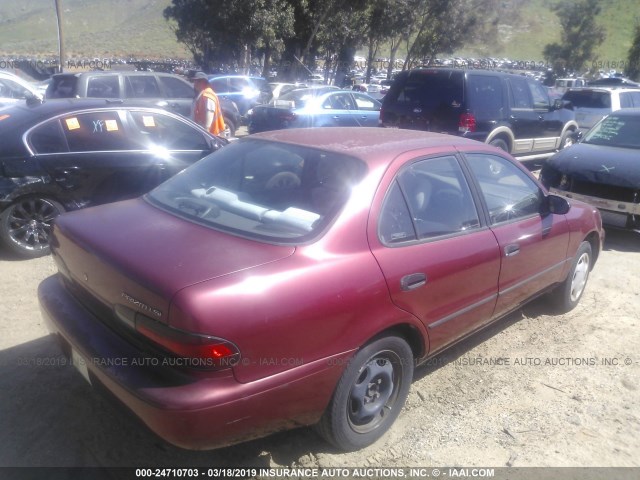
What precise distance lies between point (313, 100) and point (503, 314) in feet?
28.8

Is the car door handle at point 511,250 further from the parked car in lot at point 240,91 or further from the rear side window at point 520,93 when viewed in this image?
the parked car in lot at point 240,91

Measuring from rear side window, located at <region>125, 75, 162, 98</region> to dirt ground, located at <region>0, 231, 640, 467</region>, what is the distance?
6683 millimetres

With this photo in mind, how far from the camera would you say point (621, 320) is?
15.2 ft

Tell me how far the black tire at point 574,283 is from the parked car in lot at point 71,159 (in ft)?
13.1

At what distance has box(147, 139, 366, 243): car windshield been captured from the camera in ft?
8.87

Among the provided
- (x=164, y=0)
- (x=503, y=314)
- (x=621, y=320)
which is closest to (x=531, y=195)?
(x=503, y=314)

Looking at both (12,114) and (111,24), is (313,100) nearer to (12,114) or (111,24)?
(12,114)

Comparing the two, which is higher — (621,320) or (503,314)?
(503,314)

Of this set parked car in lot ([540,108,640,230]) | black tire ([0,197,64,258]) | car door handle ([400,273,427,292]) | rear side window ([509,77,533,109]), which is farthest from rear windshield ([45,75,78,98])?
car door handle ([400,273,427,292])

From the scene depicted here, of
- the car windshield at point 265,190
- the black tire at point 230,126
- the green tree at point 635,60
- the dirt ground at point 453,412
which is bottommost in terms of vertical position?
the dirt ground at point 453,412

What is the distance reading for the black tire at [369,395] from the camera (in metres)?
2.63

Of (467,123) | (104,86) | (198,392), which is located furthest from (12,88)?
(198,392)

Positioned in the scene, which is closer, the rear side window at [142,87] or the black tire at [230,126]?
the rear side window at [142,87]

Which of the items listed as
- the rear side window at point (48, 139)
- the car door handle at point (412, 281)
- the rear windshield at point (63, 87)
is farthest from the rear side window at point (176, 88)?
the car door handle at point (412, 281)
